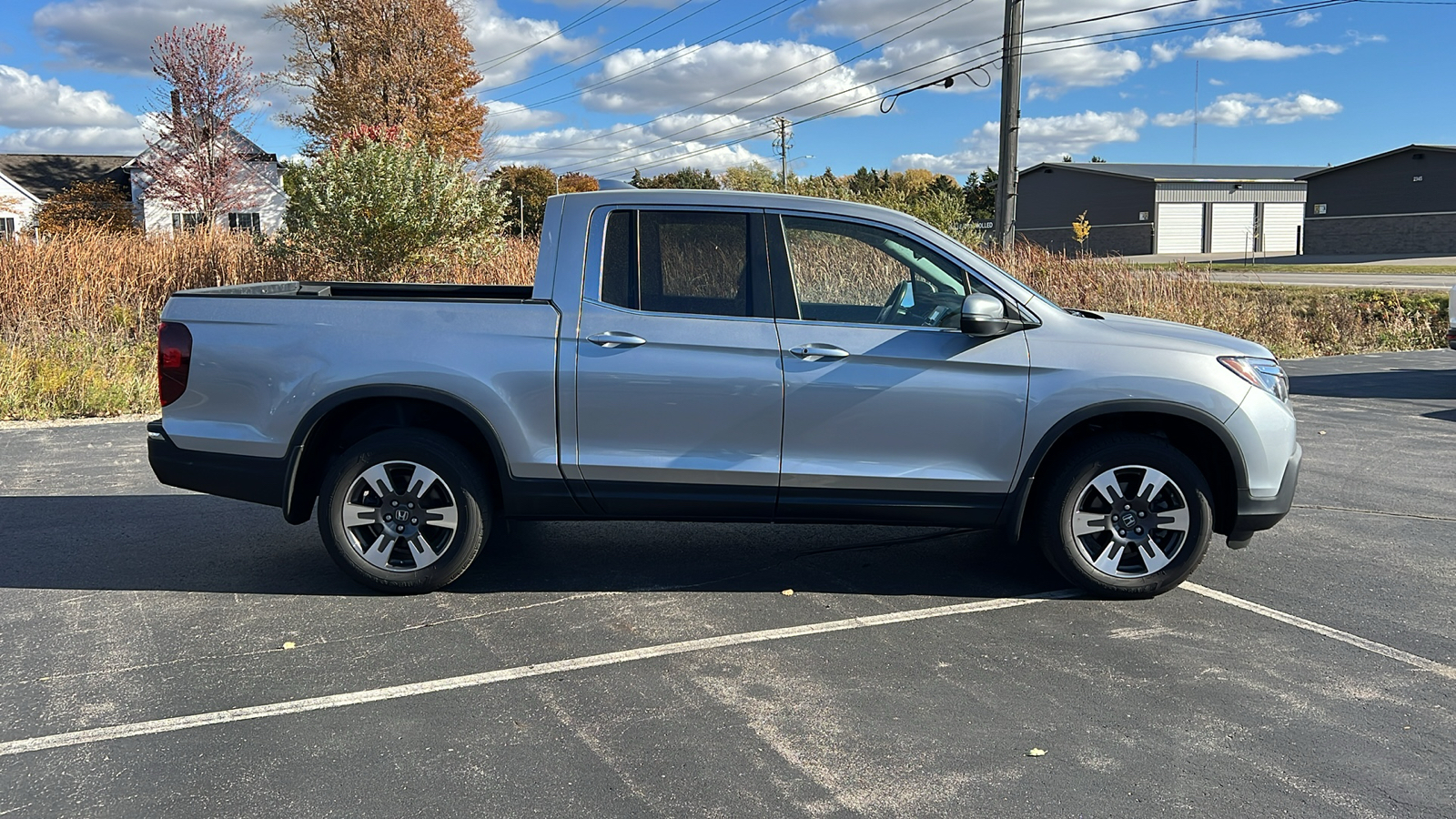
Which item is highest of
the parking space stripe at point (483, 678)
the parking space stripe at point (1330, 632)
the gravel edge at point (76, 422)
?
the gravel edge at point (76, 422)

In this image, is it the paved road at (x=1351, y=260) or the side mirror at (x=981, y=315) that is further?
the paved road at (x=1351, y=260)

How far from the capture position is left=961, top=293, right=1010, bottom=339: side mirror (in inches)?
192

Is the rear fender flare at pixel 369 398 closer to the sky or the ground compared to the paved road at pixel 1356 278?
closer to the ground

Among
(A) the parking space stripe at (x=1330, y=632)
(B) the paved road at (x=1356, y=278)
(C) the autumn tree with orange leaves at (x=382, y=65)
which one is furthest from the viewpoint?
(C) the autumn tree with orange leaves at (x=382, y=65)

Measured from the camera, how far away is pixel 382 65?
42344 mm

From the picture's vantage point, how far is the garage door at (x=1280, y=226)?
6512cm

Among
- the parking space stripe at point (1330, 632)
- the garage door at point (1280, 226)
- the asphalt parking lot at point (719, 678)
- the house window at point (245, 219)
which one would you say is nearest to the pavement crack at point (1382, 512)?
the asphalt parking lot at point (719, 678)

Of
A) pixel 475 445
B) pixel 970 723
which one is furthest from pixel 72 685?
pixel 970 723

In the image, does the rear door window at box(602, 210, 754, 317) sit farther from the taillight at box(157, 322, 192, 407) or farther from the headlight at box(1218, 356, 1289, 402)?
the headlight at box(1218, 356, 1289, 402)

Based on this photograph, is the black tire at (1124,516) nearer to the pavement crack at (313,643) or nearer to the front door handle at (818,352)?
the front door handle at (818,352)

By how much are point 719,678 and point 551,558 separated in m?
1.96

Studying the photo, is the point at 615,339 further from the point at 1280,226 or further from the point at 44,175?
the point at 1280,226

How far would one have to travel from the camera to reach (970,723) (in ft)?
12.8

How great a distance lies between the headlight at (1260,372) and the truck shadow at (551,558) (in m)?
1.34
